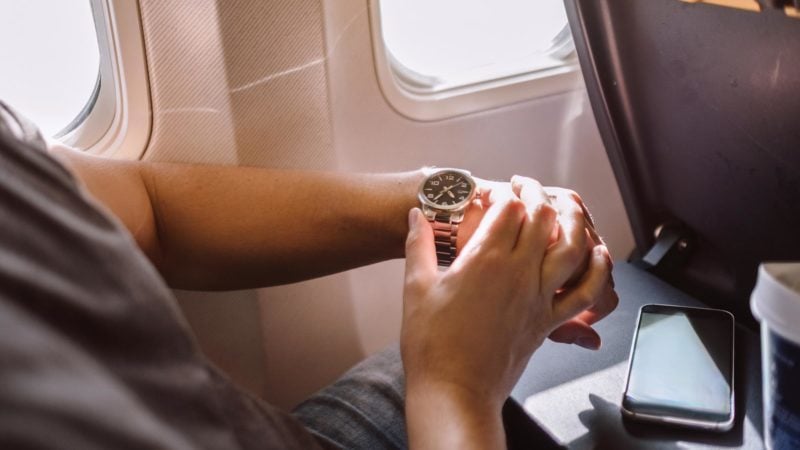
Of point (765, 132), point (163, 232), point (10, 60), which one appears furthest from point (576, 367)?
point (10, 60)

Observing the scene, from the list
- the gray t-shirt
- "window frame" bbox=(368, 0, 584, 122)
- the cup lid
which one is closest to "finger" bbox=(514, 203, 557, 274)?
the cup lid

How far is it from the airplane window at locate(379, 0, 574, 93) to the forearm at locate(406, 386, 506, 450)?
683 mm

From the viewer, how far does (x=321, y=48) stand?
3.36 feet

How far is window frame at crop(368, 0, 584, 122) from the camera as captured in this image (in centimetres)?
110

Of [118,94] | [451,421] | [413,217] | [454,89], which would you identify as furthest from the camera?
[454,89]

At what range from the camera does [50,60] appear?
1041 mm

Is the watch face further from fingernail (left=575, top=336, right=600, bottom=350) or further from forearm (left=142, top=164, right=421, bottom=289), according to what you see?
fingernail (left=575, top=336, right=600, bottom=350)

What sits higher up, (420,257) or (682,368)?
(420,257)

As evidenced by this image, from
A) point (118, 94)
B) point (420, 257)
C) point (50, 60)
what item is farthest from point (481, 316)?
point (50, 60)

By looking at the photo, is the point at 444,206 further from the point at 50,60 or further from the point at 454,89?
the point at 50,60

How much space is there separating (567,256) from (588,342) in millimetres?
134

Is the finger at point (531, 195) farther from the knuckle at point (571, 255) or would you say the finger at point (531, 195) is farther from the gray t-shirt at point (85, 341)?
the gray t-shirt at point (85, 341)

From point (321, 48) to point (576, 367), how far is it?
57cm

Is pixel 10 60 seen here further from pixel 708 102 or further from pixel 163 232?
pixel 708 102
